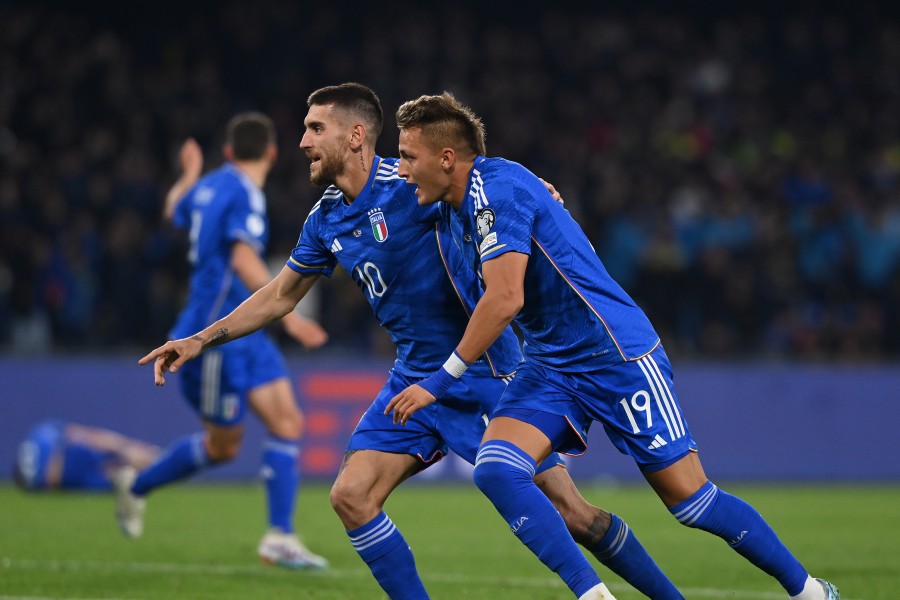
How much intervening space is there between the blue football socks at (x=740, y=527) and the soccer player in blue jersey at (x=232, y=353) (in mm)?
3549

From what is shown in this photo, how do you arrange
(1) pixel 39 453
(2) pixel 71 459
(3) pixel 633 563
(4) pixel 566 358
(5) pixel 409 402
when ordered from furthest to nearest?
(2) pixel 71 459 → (1) pixel 39 453 → (3) pixel 633 563 → (4) pixel 566 358 → (5) pixel 409 402

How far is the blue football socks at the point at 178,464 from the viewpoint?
8.57 m

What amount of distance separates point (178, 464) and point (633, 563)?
3995 millimetres

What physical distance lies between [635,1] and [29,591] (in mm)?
17131

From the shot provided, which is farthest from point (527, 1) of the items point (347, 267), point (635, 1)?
point (347, 267)

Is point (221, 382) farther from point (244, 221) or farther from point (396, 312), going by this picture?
point (396, 312)

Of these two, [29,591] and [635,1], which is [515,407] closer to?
[29,591]

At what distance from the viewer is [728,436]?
1456 centimetres

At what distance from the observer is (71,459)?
12.8 m

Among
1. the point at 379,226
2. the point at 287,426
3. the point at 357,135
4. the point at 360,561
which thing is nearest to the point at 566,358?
the point at 379,226

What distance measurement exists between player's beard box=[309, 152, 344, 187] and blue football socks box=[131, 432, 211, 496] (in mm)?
3276

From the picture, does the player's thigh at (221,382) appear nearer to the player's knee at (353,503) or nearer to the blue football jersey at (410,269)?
the blue football jersey at (410,269)

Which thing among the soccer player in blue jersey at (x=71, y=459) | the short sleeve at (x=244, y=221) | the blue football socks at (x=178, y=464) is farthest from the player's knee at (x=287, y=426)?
the soccer player in blue jersey at (x=71, y=459)

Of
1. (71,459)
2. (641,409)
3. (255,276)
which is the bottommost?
(71,459)
